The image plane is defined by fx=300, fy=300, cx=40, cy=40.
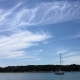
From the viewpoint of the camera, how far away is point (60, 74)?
170 m

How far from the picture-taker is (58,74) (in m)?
172

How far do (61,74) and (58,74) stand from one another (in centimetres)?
371

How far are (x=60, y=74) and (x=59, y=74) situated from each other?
112cm

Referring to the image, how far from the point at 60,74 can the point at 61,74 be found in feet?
3.68

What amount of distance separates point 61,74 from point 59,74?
2.25 m

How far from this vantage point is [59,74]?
6727 inches

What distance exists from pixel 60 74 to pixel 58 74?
8.48 ft

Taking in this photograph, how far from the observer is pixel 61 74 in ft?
→ 554

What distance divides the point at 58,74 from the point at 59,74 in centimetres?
147
